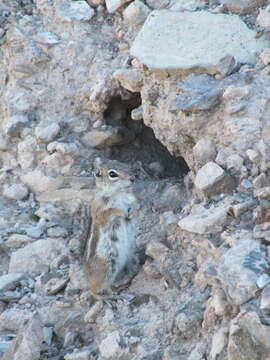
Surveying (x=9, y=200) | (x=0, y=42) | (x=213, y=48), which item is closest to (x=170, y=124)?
(x=213, y=48)

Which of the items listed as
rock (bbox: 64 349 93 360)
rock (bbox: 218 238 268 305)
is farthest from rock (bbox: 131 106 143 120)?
rock (bbox: 64 349 93 360)

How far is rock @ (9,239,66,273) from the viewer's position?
20.0 ft

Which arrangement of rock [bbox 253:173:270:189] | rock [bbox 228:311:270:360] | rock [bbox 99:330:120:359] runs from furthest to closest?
1. rock [bbox 253:173:270:189]
2. rock [bbox 99:330:120:359]
3. rock [bbox 228:311:270:360]

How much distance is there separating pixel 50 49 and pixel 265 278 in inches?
145

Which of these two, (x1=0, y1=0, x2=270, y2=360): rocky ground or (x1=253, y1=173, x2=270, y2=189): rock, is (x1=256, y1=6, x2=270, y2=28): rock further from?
(x1=253, y1=173, x2=270, y2=189): rock

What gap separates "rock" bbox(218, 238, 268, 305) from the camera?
4.28 meters

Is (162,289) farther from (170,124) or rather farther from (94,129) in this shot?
(94,129)

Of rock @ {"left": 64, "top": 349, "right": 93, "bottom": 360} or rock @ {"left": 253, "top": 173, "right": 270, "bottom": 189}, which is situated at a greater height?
rock @ {"left": 253, "top": 173, "right": 270, "bottom": 189}

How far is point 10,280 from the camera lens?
19.4 feet

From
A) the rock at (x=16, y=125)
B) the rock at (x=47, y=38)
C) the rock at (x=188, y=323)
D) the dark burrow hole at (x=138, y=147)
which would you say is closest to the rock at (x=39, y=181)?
the rock at (x=16, y=125)

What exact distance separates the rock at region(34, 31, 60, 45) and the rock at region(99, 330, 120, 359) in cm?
317

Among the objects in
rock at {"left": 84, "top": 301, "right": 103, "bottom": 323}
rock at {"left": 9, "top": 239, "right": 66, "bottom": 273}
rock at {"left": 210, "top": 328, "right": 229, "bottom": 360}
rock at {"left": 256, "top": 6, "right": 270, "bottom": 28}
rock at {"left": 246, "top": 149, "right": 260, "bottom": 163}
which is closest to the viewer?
rock at {"left": 210, "top": 328, "right": 229, "bottom": 360}

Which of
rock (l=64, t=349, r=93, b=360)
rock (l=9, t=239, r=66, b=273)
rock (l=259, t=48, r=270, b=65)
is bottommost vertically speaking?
rock (l=9, t=239, r=66, b=273)

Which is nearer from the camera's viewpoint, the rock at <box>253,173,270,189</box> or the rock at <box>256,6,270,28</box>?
the rock at <box>253,173,270,189</box>
